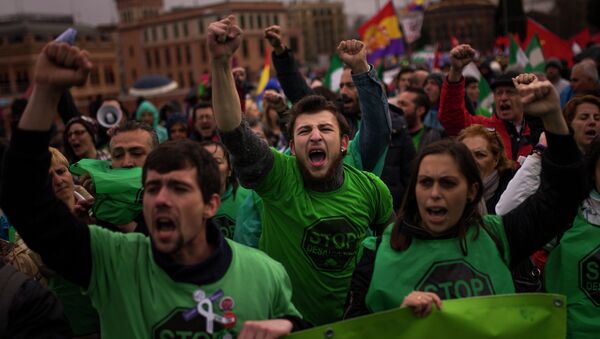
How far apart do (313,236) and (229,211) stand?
1.26 m

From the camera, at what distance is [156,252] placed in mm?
2480

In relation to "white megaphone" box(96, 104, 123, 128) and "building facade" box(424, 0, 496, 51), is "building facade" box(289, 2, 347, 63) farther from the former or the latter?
"white megaphone" box(96, 104, 123, 128)

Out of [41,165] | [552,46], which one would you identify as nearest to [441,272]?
[41,165]

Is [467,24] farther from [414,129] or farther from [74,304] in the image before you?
[74,304]

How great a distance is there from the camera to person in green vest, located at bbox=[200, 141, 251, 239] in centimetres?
445

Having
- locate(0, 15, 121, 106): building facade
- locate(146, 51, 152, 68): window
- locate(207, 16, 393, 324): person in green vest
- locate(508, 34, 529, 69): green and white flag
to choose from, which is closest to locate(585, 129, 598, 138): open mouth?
locate(207, 16, 393, 324): person in green vest

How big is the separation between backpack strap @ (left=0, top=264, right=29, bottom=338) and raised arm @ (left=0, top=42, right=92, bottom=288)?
5.4 inches

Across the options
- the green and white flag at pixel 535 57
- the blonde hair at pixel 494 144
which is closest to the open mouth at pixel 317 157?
the blonde hair at pixel 494 144

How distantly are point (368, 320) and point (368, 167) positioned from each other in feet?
5.56

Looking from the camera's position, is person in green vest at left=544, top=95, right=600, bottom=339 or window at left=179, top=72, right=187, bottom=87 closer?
person in green vest at left=544, top=95, right=600, bottom=339

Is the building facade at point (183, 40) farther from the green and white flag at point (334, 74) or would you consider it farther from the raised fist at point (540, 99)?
the raised fist at point (540, 99)

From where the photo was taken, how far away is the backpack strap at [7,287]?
229 cm

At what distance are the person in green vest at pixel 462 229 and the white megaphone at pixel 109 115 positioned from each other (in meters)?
5.90

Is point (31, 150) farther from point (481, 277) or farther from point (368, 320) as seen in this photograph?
A: point (481, 277)
